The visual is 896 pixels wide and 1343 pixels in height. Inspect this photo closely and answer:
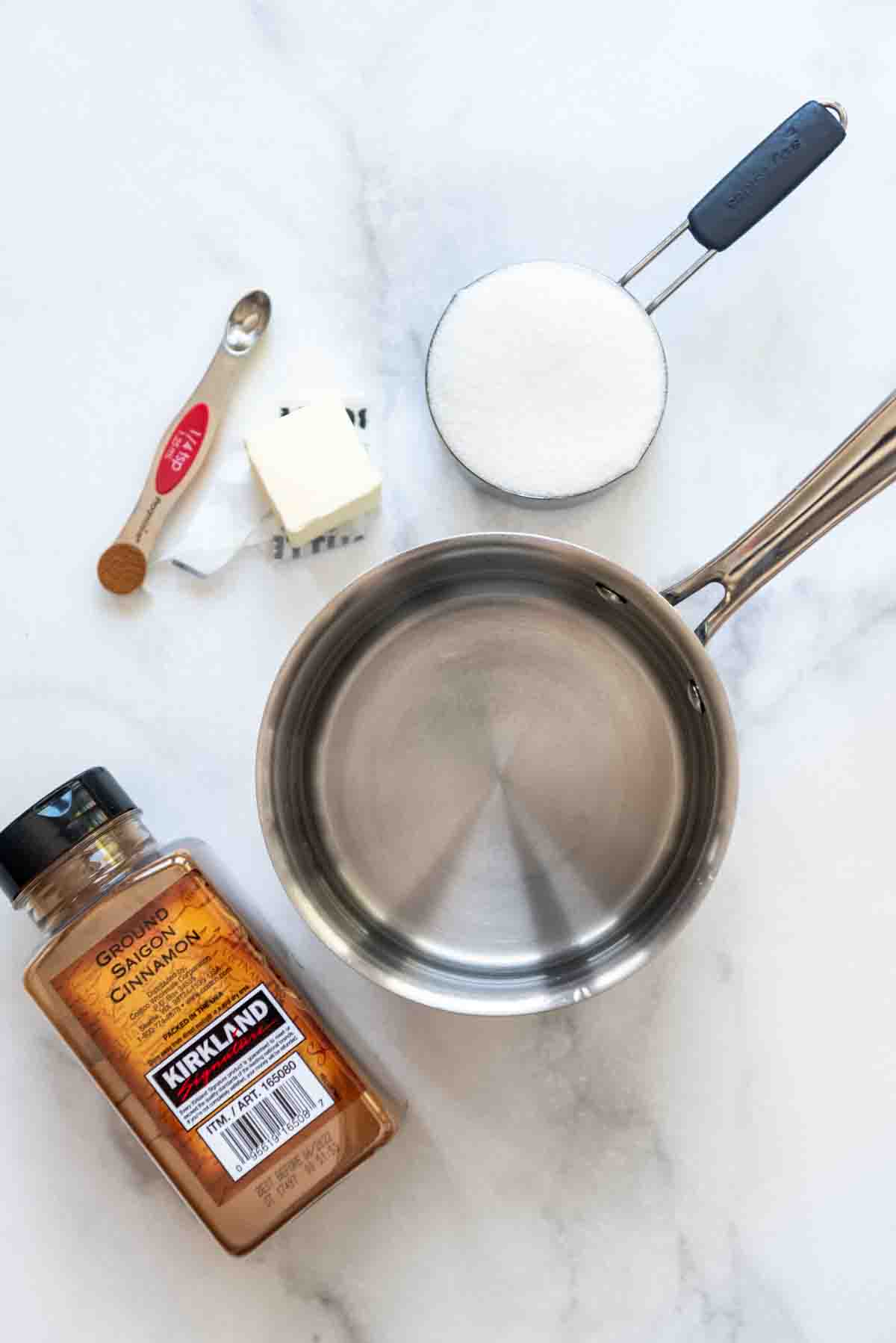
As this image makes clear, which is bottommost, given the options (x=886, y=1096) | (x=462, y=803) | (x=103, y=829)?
(x=886, y=1096)

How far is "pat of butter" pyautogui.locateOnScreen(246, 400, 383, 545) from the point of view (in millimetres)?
688

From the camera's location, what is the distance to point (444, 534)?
0.73 m

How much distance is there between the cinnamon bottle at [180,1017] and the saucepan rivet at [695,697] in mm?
264

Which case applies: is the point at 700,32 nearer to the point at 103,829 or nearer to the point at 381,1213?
the point at 103,829

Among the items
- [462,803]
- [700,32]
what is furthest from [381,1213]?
[700,32]

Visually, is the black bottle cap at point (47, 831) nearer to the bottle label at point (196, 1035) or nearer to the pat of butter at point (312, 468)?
the bottle label at point (196, 1035)

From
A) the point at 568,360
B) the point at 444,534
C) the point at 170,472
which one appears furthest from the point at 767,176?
the point at 170,472

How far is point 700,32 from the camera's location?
2.44ft

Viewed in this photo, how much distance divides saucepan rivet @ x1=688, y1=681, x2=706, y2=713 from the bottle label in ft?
0.89

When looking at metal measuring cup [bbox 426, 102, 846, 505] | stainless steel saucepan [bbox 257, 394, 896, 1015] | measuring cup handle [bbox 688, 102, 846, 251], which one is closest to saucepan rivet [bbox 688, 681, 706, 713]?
stainless steel saucepan [bbox 257, 394, 896, 1015]

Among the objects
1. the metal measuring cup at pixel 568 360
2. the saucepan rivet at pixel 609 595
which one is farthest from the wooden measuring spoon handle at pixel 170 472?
the saucepan rivet at pixel 609 595

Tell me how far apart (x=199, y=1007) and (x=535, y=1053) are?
8.0 inches

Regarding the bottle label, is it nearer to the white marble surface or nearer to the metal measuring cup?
the white marble surface

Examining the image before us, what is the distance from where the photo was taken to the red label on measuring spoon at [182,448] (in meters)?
0.72
